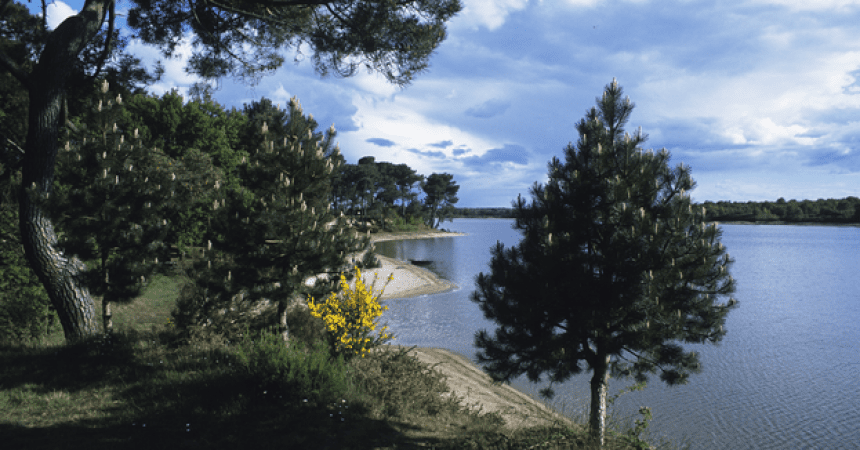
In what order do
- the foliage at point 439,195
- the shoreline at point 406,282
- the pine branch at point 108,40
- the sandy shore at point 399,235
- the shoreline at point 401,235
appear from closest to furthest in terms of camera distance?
the pine branch at point 108,40
the shoreline at point 406,282
the sandy shore at point 399,235
the shoreline at point 401,235
the foliage at point 439,195

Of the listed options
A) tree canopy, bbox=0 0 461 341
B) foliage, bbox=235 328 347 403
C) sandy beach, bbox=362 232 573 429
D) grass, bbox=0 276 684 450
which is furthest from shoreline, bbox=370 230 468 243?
foliage, bbox=235 328 347 403

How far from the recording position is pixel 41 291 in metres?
10.2

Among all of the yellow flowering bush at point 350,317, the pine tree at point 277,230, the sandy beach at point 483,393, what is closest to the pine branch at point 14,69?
the pine tree at point 277,230

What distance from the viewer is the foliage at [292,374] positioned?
595 centimetres

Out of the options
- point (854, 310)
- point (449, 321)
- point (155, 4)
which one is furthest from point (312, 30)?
point (854, 310)

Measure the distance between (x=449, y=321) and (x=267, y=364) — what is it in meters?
15.5

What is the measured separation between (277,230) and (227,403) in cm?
323

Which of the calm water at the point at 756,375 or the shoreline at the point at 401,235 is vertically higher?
the shoreline at the point at 401,235

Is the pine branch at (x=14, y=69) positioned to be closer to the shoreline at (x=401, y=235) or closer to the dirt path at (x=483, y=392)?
the dirt path at (x=483, y=392)

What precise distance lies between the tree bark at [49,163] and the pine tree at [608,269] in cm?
792

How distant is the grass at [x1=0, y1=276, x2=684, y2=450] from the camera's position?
5043 millimetres

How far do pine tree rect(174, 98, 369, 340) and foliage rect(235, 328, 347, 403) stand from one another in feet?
7.50

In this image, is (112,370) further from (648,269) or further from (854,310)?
(854,310)

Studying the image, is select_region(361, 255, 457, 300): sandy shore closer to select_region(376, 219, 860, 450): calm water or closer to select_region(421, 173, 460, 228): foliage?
select_region(376, 219, 860, 450): calm water
